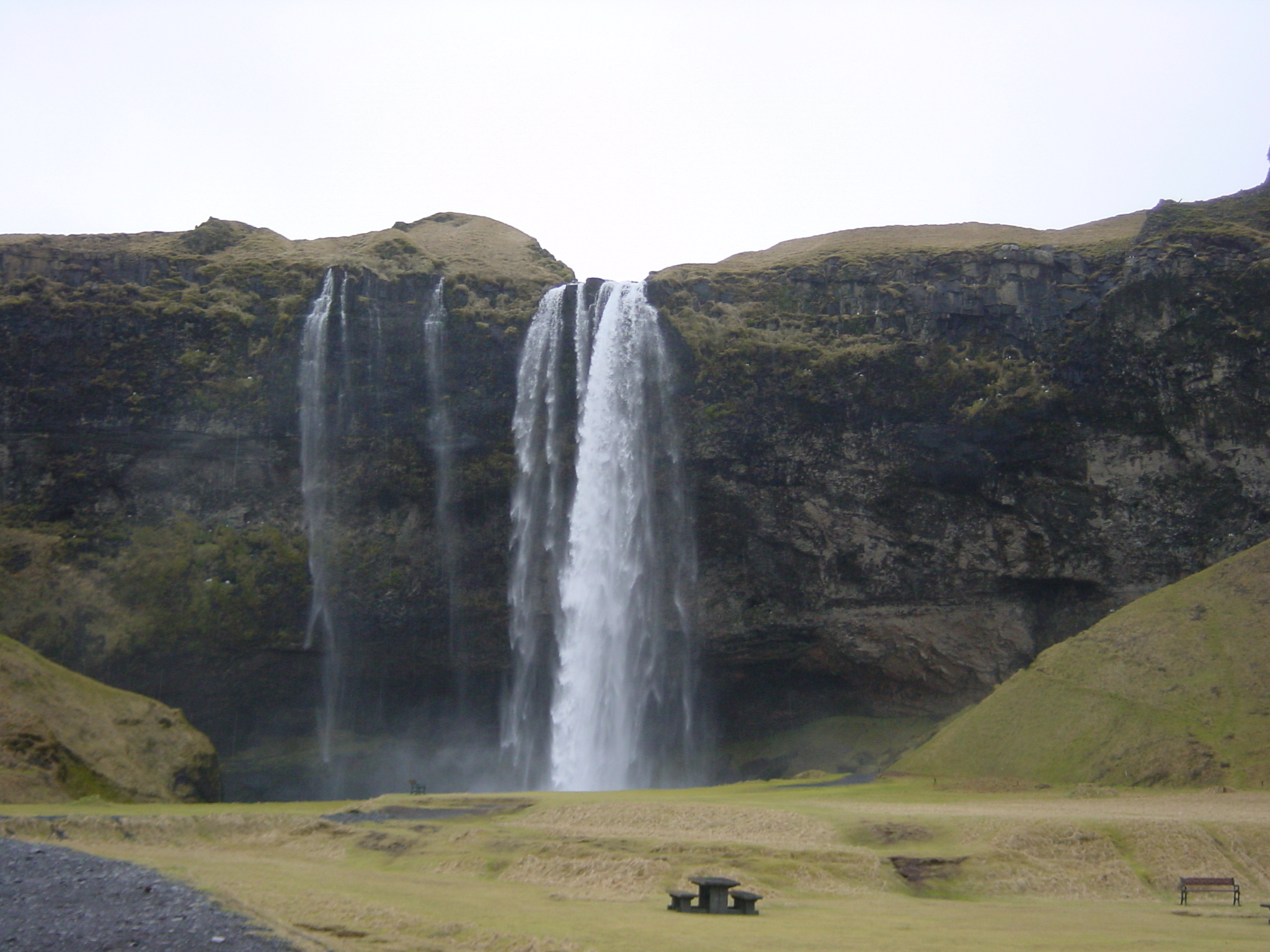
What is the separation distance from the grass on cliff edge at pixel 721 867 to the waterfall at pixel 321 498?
22.9 m

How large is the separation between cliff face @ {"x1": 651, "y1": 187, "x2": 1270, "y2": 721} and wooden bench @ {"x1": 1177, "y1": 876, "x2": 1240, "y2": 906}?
33058mm

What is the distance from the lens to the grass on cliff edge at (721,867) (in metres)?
14.4

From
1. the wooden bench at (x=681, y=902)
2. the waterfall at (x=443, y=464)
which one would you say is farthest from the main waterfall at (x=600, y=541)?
the wooden bench at (x=681, y=902)

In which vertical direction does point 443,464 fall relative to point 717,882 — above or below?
above

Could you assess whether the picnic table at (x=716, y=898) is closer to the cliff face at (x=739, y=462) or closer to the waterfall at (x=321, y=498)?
the cliff face at (x=739, y=462)

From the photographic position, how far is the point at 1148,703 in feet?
122

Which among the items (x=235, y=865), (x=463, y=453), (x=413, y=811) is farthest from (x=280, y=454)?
(x=235, y=865)

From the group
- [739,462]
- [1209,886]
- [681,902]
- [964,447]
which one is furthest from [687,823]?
[964,447]

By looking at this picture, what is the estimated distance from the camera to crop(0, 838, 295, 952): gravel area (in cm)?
1223

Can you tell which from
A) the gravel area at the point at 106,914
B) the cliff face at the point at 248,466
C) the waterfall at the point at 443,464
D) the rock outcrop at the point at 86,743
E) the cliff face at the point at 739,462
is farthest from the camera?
the waterfall at the point at 443,464

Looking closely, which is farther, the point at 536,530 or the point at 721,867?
the point at 536,530

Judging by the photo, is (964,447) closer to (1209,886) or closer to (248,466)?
(1209,886)

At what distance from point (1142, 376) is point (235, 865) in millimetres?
44400

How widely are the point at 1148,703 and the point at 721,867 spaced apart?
2286cm
